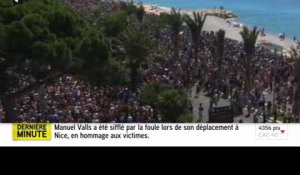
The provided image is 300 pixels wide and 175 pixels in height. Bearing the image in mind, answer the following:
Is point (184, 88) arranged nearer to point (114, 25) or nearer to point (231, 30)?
point (114, 25)

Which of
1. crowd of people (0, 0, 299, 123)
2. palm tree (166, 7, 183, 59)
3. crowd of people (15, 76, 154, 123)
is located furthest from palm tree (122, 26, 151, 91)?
palm tree (166, 7, 183, 59)

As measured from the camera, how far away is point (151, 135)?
10.3 feet

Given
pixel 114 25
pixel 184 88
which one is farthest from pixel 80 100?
pixel 114 25

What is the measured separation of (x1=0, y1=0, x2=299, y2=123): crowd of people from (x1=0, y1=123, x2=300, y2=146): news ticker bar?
135cm

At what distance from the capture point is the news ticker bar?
312 centimetres

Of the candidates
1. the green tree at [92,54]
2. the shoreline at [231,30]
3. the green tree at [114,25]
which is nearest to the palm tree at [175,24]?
the green tree at [114,25]

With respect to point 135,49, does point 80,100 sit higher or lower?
lower

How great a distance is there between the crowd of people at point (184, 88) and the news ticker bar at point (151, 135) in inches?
53.2

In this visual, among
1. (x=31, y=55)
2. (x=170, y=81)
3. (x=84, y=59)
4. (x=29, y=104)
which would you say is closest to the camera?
(x=29, y=104)

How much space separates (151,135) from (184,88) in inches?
246
